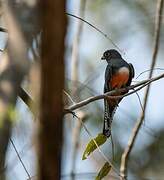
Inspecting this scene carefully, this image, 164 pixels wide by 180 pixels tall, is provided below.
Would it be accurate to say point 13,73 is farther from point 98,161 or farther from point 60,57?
point 98,161

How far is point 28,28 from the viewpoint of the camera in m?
1.02

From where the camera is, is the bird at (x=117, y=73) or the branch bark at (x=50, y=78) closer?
the branch bark at (x=50, y=78)

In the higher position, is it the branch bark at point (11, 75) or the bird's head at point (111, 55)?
the branch bark at point (11, 75)

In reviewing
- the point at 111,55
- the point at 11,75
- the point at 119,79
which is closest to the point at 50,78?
the point at 11,75

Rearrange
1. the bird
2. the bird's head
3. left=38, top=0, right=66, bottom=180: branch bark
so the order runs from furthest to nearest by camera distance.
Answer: the bird's head → the bird → left=38, top=0, right=66, bottom=180: branch bark

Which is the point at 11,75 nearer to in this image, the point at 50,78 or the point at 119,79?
the point at 50,78

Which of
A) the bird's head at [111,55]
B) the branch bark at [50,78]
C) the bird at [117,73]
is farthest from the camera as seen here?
the bird's head at [111,55]

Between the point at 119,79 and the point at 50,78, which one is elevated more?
the point at 50,78

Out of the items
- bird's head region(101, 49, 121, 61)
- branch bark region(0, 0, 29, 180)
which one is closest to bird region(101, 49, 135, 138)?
bird's head region(101, 49, 121, 61)

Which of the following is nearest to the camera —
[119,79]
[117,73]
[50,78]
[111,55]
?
[50,78]

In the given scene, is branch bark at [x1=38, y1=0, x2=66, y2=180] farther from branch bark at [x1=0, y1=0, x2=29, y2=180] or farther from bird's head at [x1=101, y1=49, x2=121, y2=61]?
bird's head at [x1=101, y1=49, x2=121, y2=61]

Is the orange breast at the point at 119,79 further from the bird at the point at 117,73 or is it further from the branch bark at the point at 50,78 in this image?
the branch bark at the point at 50,78

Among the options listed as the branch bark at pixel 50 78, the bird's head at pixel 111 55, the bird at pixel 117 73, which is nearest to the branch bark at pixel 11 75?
the branch bark at pixel 50 78

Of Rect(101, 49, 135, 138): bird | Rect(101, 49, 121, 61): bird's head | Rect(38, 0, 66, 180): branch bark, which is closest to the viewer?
Rect(38, 0, 66, 180): branch bark
